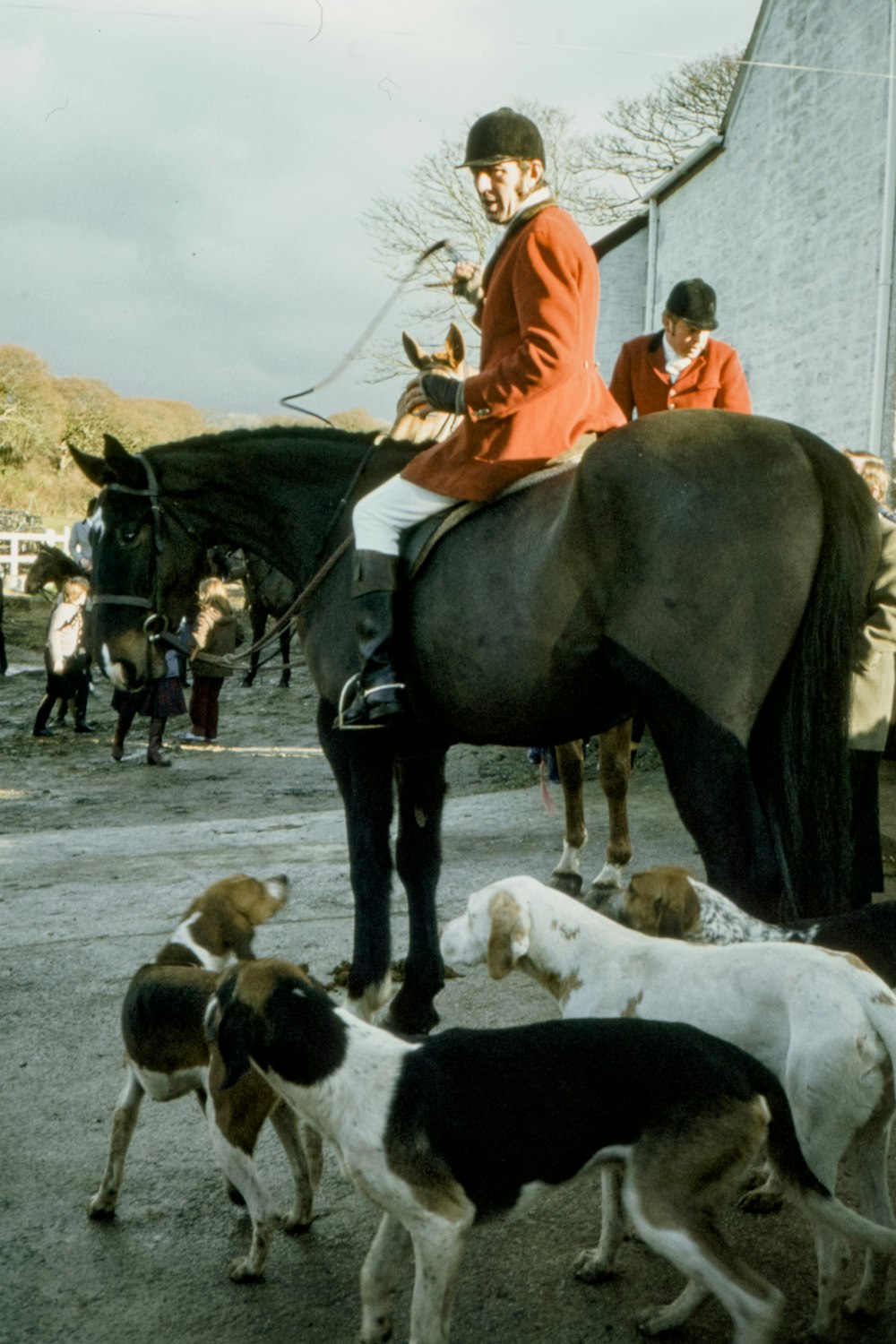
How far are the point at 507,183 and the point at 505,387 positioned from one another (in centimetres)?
71

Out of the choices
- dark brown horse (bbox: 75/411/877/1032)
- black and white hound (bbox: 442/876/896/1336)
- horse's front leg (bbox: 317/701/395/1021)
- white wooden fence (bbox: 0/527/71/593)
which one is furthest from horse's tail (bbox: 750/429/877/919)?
white wooden fence (bbox: 0/527/71/593)

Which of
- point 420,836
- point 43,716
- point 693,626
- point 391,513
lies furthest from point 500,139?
point 43,716

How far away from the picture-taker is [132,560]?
16.8 feet

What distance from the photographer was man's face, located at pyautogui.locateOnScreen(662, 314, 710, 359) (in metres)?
5.37

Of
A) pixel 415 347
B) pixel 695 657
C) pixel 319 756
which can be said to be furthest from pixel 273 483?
pixel 319 756

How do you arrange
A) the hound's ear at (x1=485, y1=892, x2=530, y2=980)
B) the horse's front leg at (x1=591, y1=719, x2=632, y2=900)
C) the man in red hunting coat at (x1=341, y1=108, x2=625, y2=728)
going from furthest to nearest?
the horse's front leg at (x1=591, y1=719, x2=632, y2=900) < the man in red hunting coat at (x1=341, y1=108, x2=625, y2=728) < the hound's ear at (x1=485, y1=892, x2=530, y2=980)

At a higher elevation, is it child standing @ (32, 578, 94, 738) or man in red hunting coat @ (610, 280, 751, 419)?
man in red hunting coat @ (610, 280, 751, 419)

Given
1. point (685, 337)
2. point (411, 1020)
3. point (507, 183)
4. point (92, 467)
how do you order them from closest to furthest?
point (507, 183)
point (411, 1020)
point (92, 467)
point (685, 337)

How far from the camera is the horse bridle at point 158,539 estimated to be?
16.1ft

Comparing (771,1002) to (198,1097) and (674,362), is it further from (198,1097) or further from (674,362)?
(674,362)

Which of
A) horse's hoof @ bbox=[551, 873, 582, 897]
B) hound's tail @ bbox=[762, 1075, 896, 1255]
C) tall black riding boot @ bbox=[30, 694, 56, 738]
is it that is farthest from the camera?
tall black riding boot @ bbox=[30, 694, 56, 738]

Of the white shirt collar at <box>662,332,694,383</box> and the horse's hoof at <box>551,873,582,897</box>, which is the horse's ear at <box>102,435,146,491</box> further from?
the horse's hoof at <box>551,873,582,897</box>

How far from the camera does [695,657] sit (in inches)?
141

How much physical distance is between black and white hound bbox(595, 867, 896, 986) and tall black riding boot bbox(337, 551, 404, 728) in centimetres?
98
